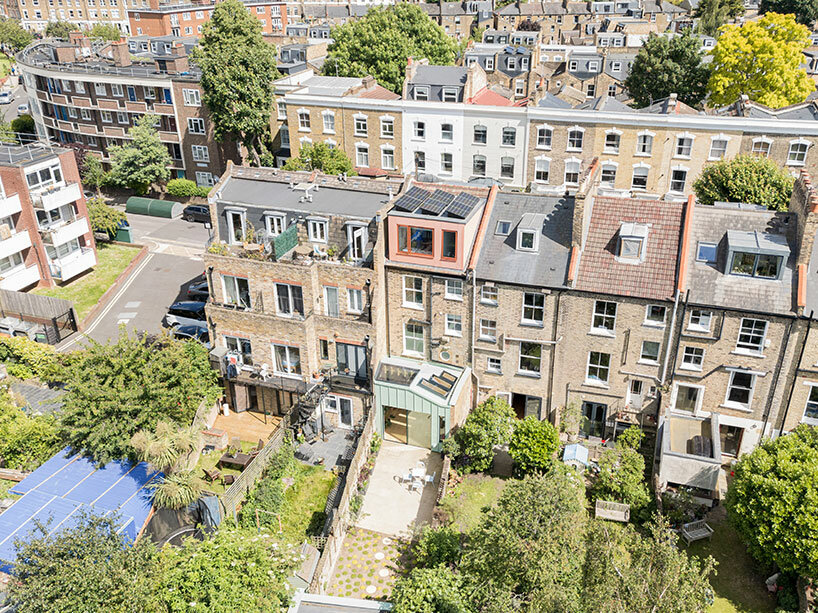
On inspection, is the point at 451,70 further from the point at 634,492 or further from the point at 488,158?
the point at 634,492

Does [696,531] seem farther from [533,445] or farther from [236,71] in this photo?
[236,71]

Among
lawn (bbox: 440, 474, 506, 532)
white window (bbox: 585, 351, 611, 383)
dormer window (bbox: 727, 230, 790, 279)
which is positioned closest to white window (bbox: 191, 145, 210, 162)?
lawn (bbox: 440, 474, 506, 532)

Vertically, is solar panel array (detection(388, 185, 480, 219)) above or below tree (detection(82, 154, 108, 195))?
above

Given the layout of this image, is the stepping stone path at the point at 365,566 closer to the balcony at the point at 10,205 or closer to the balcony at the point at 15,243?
the balcony at the point at 15,243

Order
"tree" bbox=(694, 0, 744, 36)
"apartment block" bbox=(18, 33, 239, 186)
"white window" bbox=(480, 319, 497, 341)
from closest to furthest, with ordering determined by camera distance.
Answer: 1. "white window" bbox=(480, 319, 497, 341)
2. "apartment block" bbox=(18, 33, 239, 186)
3. "tree" bbox=(694, 0, 744, 36)

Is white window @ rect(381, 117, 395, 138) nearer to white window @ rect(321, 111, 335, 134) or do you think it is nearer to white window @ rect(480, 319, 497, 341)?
white window @ rect(321, 111, 335, 134)

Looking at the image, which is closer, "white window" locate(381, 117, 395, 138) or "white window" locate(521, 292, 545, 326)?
"white window" locate(521, 292, 545, 326)

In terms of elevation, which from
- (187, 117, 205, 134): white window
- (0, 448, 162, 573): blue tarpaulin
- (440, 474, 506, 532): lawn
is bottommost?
(440, 474, 506, 532): lawn
